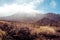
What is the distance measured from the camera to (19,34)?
3306 centimetres

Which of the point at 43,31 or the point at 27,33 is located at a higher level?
the point at 43,31

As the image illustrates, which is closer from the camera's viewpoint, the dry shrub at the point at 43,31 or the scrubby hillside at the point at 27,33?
the scrubby hillside at the point at 27,33

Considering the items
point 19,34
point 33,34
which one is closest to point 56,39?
point 33,34

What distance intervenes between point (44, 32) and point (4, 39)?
620cm

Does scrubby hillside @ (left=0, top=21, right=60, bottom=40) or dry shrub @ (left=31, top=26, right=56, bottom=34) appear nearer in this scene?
scrubby hillside @ (left=0, top=21, right=60, bottom=40)

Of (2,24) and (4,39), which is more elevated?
(2,24)

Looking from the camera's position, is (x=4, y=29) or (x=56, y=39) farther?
(x=4, y=29)

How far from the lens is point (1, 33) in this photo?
32.8 m

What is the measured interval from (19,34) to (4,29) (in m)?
3.02

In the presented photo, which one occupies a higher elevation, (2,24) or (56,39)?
(2,24)

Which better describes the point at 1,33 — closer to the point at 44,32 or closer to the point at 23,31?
the point at 23,31

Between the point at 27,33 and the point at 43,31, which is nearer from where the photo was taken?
the point at 27,33

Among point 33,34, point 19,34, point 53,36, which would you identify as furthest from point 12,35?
point 53,36

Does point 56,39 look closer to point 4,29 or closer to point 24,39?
point 24,39
